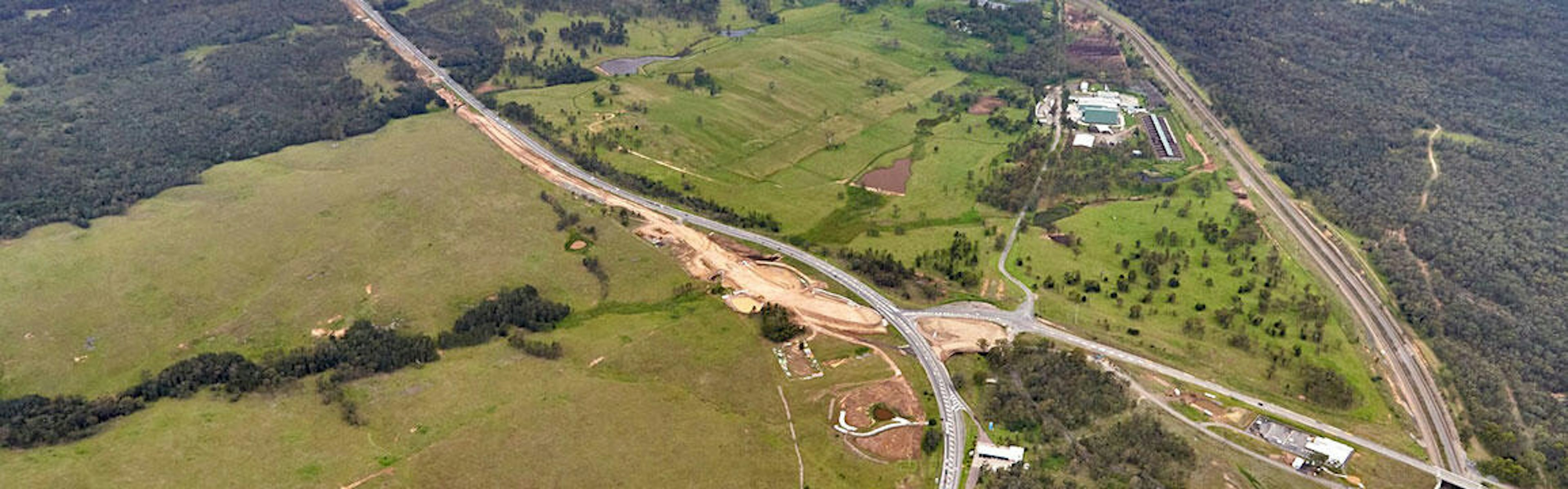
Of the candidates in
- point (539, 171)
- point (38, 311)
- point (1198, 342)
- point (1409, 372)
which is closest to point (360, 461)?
point (38, 311)

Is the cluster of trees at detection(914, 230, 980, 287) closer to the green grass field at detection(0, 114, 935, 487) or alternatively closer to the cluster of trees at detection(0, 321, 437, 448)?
the green grass field at detection(0, 114, 935, 487)

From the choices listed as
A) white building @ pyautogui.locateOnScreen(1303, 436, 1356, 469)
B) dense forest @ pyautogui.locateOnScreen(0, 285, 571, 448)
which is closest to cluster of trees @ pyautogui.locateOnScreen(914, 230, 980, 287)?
white building @ pyautogui.locateOnScreen(1303, 436, 1356, 469)

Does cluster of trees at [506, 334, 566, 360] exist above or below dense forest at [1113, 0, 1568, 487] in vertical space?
below

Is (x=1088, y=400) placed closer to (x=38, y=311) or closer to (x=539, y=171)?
(x=539, y=171)

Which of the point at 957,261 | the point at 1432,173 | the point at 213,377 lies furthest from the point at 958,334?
the point at 1432,173

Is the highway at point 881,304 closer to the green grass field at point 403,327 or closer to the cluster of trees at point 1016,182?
the green grass field at point 403,327
